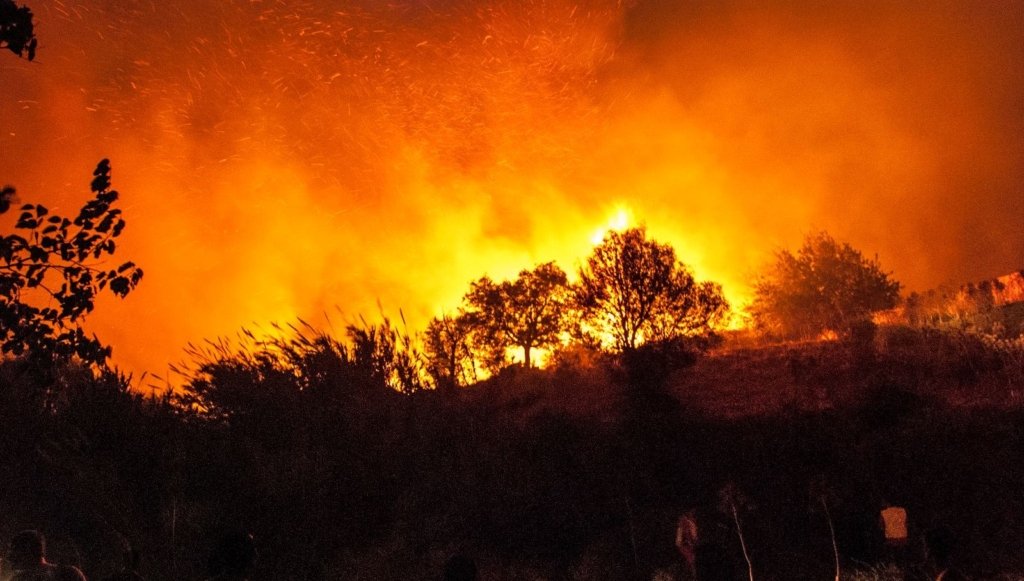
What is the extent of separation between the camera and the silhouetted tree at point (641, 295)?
21.1 metres

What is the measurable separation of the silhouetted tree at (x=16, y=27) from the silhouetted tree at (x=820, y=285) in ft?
126

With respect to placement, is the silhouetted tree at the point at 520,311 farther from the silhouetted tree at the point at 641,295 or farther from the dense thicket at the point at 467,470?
the dense thicket at the point at 467,470

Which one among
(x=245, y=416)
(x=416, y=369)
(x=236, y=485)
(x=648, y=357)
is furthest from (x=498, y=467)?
(x=648, y=357)

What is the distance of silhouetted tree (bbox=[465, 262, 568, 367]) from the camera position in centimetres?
3103

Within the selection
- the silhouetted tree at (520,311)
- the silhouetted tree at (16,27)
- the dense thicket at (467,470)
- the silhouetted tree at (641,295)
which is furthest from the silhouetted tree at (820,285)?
the silhouetted tree at (16,27)

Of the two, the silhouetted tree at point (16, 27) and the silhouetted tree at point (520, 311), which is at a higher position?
the silhouetted tree at point (520, 311)

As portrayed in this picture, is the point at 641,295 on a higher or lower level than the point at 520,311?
lower

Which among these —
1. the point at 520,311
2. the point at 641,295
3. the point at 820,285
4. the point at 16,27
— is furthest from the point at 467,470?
the point at 820,285

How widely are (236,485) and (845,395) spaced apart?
32.2 feet

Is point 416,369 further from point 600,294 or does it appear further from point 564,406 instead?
point 600,294

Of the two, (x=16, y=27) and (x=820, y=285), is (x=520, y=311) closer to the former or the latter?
(x=820, y=285)

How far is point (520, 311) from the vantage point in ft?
104

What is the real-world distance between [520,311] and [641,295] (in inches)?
427

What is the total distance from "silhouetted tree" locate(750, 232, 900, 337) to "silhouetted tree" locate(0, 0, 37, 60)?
38.3 m
